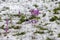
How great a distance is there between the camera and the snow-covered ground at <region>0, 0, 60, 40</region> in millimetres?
4266

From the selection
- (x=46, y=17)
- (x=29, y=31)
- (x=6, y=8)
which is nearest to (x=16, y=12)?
(x=6, y=8)

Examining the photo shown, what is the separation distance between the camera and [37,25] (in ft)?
15.5

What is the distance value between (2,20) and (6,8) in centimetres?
95

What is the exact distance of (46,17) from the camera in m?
5.15

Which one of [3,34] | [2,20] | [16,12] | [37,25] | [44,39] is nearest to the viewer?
[44,39]

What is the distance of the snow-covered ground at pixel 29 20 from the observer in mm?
4266

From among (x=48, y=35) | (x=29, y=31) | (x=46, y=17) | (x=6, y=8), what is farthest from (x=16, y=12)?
(x=48, y=35)

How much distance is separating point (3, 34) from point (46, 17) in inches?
51.8

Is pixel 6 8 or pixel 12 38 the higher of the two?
pixel 6 8

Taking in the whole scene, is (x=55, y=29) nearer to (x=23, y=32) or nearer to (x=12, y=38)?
(x=23, y=32)

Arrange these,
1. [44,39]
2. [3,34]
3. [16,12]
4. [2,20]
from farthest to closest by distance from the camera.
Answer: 1. [16,12]
2. [2,20]
3. [3,34]
4. [44,39]

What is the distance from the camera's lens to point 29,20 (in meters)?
5.02

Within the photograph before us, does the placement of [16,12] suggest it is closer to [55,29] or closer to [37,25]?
[37,25]

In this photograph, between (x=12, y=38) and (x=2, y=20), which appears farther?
(x=2, y=20)
